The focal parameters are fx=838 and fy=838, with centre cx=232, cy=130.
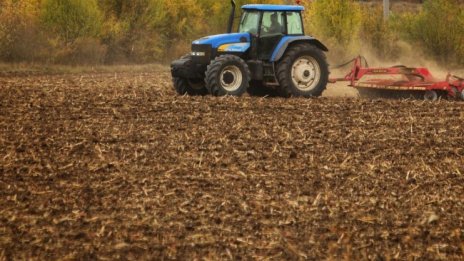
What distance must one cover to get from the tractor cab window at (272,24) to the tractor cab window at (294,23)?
13 centimetres

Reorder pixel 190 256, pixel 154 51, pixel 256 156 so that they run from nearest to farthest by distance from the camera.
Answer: pixel 190 256
pixel 256 156
pixel 154 51

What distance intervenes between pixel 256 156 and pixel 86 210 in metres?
2.66

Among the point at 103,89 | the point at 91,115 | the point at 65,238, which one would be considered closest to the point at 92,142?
the point at 91,115

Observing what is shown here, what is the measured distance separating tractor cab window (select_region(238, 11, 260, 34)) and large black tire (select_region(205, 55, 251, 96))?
0.91 metres

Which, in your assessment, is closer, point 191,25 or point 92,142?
point 92,142

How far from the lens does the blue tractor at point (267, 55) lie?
47.3 ft

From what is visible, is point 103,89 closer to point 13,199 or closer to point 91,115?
point 91,115

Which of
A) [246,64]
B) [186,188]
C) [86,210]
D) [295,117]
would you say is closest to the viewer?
[86,210]

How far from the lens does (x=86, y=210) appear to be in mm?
7512

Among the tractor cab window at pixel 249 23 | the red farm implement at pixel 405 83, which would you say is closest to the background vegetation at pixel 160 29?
the tractor cab window at pixel 249 23

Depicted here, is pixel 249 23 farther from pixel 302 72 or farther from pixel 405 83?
pixel 405 83

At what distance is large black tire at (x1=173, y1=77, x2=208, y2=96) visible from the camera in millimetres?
15125

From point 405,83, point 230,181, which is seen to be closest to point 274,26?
point 405,83

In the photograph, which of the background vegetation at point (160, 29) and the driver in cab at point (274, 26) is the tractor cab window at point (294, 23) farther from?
the background vegetation at point (160, 29)
